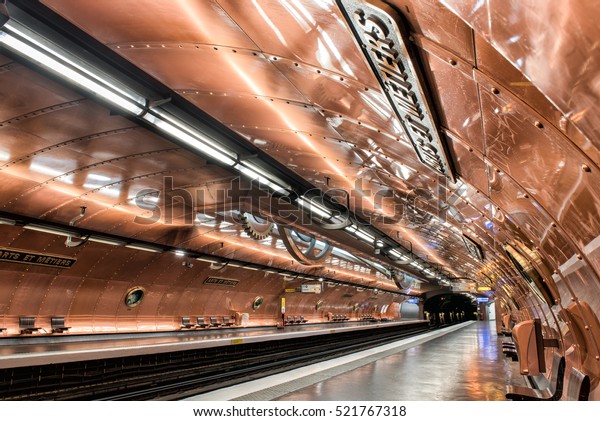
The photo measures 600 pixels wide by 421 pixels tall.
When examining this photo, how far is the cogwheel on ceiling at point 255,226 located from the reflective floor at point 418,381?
16.2ft

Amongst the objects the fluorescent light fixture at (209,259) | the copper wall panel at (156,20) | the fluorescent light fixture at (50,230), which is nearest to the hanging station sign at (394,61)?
the copper wall panel at (156,20)

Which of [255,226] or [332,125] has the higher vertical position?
[332,125]

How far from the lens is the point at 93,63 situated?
464 cm

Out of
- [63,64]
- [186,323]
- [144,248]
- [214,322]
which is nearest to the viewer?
[63,64]

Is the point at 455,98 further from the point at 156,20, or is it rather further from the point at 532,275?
the point at 532,275

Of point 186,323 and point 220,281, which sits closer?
point 186,323

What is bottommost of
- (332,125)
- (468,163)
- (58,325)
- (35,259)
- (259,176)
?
(58,325)

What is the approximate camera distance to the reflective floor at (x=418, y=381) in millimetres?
6562

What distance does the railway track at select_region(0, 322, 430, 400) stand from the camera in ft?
29.8

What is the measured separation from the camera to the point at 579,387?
134 inches

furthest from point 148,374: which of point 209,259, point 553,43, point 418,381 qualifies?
point 553,43

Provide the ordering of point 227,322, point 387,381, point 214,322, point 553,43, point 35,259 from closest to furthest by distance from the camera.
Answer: point 553,43
point 387,381
point 35,259
point 214,322
point 227,322

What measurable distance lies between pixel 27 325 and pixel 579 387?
43.7 feet

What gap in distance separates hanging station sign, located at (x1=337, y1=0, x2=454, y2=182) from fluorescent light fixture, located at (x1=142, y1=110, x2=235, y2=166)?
336 centimetres
